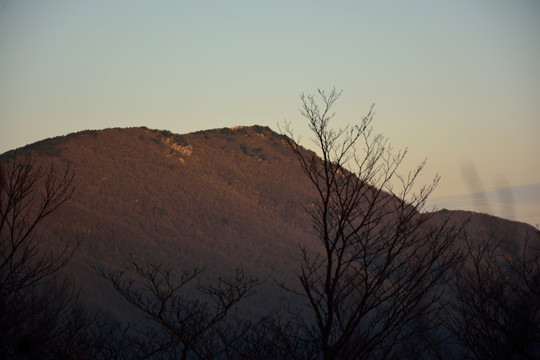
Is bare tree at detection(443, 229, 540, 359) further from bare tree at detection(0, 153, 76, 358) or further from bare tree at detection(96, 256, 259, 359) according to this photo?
bare tree at detection(0, 153, 76, 358)

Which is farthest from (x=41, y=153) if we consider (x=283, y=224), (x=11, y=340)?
(x=11, y=340)

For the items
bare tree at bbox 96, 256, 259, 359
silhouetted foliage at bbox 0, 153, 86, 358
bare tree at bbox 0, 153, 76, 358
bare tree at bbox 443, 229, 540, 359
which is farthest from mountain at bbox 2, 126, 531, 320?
bare tree at bbox 443, 229, 540, 359

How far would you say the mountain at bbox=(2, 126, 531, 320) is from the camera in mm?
73562

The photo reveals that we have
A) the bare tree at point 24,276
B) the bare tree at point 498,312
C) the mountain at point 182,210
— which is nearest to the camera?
the bare tree at point 24,276

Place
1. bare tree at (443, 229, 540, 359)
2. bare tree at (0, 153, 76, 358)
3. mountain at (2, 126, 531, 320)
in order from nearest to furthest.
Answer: bare tree at (0, 153, 76, 358) < bare tree at (443, 229, 540, 359) < mountain at (2, 126, 531, 320)

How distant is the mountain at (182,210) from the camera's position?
73.6 metres

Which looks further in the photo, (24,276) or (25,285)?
(24,276)

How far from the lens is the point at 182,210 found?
8856 centimetres

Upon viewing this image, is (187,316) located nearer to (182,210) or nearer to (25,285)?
(25,285)

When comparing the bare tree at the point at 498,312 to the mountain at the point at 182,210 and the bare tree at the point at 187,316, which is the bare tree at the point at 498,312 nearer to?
the bare tree at the point at 187,316

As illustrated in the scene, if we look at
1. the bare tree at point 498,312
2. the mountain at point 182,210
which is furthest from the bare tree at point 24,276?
the mountain at point 182,210

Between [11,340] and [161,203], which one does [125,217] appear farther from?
[11,340]

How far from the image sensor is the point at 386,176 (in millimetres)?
9891

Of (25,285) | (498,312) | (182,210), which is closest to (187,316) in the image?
(25,285)
